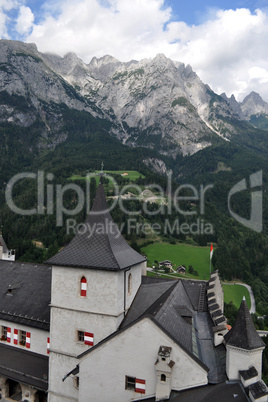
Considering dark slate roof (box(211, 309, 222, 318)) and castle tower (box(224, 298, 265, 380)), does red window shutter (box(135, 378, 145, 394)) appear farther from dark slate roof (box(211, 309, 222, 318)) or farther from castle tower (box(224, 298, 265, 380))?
dark slate roof (box(211, 309, 222, 318))

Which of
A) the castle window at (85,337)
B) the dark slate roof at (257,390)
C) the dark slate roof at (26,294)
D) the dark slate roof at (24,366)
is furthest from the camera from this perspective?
the dark slate roof at (26,294)

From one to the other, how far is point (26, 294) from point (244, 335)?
20968 mm

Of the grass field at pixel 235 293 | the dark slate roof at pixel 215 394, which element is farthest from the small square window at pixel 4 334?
the grass field at pixel 235 293

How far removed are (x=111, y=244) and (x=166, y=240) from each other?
10525cm

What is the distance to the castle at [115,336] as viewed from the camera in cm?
1778

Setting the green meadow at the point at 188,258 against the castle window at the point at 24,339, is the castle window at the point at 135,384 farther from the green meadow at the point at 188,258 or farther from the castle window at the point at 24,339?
the green meadow at the point at 188,258

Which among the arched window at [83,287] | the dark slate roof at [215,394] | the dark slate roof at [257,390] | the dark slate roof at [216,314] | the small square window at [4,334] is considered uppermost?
the arched window at [83,287]

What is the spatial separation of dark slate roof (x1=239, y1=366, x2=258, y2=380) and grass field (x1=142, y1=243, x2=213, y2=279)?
7564cm

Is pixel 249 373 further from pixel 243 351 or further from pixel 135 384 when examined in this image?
pixel 135 384

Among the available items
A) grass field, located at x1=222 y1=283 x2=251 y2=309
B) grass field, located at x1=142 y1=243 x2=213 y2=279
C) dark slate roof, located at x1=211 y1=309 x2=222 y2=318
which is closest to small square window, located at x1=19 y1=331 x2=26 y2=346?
dark slate roof, located at x1=211 y1=309 x2=222 y2=318

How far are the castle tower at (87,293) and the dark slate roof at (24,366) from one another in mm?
2701

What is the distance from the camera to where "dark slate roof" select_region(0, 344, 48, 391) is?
83.7 ft

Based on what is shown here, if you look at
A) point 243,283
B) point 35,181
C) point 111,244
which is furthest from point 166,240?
point 111,244

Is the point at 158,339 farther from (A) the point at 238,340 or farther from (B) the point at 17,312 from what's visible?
(B) the point at 17,312
